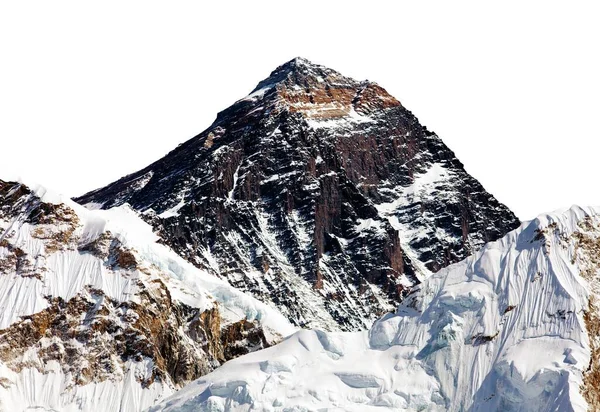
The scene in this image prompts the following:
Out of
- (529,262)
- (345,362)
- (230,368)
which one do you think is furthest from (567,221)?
(230,368)

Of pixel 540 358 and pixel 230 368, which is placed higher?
pixel 230 368

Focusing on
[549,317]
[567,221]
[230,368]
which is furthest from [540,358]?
[230,368]

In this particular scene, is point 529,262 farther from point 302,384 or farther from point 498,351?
point 302,384

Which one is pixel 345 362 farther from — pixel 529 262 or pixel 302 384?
pixel 529 262

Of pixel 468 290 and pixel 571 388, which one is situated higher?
pixel 468 290

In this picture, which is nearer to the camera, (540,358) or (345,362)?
(540,358)

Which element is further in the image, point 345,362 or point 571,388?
point 345,362
